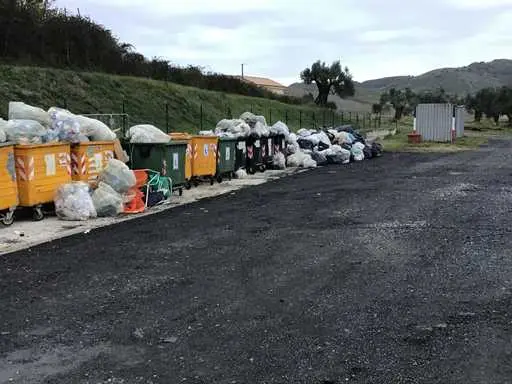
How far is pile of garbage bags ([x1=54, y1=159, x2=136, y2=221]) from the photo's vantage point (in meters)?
10.5

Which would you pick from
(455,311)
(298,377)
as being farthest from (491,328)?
(298,377)

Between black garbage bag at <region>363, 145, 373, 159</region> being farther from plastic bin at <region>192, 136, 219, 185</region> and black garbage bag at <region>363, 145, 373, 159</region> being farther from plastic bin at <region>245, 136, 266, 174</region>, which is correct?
plastic bin at <region>192, 136, 219, 185</region>

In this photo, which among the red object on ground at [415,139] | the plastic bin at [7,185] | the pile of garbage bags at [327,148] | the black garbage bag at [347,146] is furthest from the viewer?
the red object on ground at [415,139]

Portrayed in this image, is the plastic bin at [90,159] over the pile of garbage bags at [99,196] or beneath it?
over

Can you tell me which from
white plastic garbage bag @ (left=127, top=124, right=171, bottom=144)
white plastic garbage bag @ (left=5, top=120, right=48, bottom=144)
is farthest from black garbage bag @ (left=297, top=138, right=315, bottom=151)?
white plastic garbage bag @ (left=5, top=120, right=48, bottom=144)

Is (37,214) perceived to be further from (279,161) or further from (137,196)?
(279,161)

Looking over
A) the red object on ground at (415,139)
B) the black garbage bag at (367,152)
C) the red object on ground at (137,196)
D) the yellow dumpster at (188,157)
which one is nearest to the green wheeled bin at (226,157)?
the yellow dumpster at (188,157)

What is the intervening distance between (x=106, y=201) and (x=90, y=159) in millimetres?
1312

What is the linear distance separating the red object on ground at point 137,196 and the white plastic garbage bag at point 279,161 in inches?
372

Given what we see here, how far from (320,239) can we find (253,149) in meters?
11.4

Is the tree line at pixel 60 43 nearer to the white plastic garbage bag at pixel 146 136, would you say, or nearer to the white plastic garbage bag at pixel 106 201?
the white plastic garbage bag at pixel 146 136

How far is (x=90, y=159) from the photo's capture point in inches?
462

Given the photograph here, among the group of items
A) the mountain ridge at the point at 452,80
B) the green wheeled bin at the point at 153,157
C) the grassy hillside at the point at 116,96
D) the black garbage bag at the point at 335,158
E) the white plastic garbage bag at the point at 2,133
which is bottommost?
the black garbage bag at the point at 335,158

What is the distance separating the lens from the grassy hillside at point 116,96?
76.1 ft
